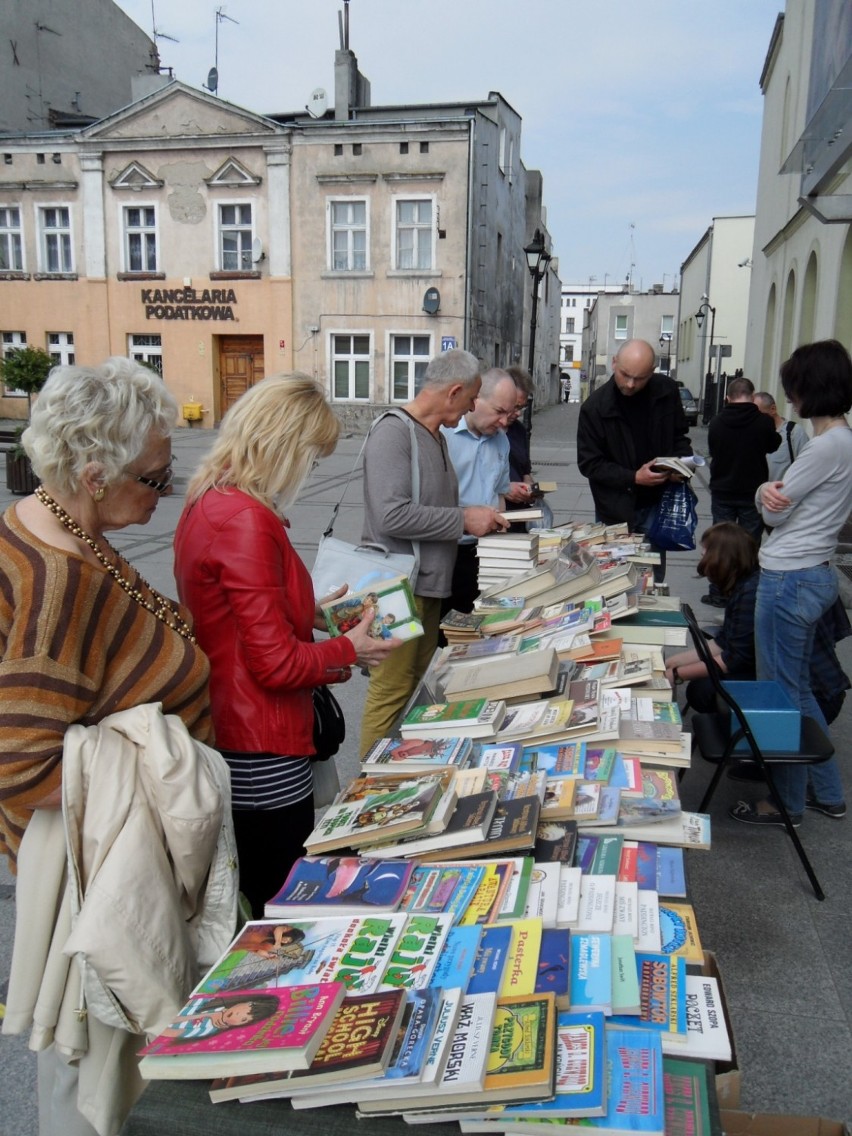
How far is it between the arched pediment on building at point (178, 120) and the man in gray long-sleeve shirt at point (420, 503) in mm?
22490

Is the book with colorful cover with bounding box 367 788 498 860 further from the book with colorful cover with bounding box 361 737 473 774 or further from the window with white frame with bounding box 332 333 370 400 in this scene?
the window with white frame with bounding box 332 333 370 400

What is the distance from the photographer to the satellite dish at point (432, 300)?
22797 mm

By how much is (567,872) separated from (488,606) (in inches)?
74.4

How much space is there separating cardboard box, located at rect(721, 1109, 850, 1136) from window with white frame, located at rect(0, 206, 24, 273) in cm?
2830

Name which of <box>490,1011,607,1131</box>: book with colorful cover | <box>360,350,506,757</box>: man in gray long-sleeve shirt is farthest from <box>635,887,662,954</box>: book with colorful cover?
<box>360,350,506,757</box>: man in gray long-sleeve shirt

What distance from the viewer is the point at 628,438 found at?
15.9 feet

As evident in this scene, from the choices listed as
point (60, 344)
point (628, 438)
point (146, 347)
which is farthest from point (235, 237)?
point (628, 438)

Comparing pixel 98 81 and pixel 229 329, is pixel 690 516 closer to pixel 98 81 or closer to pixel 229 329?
pixel 229 329

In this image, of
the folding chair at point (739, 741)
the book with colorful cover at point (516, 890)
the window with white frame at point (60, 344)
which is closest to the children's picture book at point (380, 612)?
the book with colorful cover at point (516, 890)

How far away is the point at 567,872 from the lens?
1.59 meters

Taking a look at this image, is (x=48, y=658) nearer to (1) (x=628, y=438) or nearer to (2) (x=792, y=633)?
(2) (x=792, y=633)

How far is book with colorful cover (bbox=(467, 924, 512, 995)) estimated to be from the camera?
1.28 metres

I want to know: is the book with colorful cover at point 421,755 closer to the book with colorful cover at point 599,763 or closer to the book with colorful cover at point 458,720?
the book with colorful cover at point 458,720

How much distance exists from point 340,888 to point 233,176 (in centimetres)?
2491
